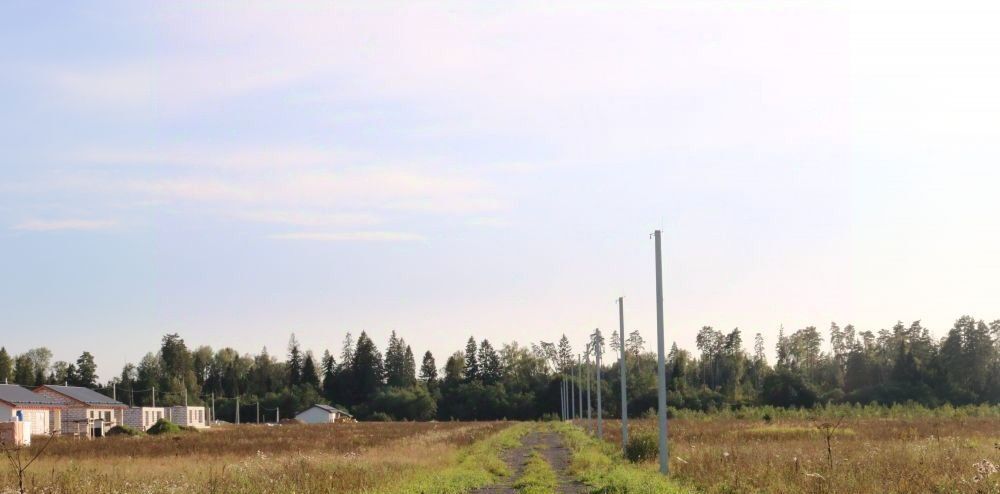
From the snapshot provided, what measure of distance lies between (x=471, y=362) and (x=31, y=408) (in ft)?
323

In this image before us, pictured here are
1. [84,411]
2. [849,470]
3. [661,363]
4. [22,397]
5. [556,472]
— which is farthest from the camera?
[84,411]

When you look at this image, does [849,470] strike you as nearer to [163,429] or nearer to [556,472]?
[556,472]

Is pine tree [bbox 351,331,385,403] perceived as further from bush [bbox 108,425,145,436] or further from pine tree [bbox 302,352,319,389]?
bush [bbox 108,425,145,436]

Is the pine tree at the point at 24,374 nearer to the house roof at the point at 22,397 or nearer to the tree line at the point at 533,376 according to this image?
the tree line at the point at 533,376

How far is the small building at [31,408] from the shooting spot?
67.9 m

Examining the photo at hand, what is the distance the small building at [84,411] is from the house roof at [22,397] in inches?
46.9

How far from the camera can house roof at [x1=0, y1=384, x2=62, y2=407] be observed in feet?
229

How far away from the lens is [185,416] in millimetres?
95625

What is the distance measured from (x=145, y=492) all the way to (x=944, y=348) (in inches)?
4394

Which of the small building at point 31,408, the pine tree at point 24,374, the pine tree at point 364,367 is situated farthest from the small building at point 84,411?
the pine tree at point 364,367

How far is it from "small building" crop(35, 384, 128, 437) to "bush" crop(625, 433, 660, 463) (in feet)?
165

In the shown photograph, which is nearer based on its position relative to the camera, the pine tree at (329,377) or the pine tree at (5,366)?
the pine tree at (5,366)

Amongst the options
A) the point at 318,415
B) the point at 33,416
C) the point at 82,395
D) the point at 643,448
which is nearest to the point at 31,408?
the point at 33,416

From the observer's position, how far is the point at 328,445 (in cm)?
5100
